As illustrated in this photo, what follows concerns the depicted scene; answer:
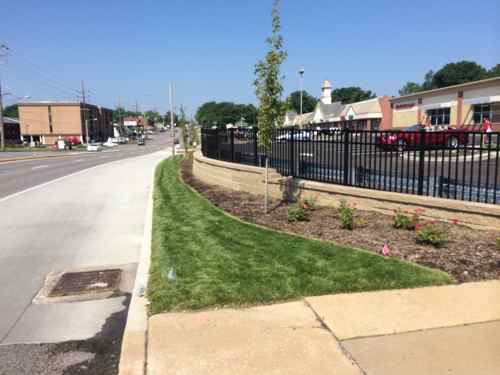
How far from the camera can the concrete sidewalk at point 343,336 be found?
3.39 metres

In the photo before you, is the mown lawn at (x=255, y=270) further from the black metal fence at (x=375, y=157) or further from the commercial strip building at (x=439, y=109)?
the commercial strip building at (x=439, y=109)

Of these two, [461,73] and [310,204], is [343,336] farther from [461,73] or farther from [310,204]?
[461,73]

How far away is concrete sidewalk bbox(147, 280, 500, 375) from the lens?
3.39 m

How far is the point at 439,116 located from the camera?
45.5m

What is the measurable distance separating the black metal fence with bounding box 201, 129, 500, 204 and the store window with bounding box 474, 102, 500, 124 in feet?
101

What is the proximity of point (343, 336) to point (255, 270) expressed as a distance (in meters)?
1.79

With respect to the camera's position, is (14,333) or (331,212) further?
(331,212)

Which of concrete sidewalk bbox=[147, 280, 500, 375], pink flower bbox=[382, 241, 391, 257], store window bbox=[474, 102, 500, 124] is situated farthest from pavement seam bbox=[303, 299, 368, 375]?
store window bbox=[474, 102, 500, 124]

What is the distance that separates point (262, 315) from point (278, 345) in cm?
58

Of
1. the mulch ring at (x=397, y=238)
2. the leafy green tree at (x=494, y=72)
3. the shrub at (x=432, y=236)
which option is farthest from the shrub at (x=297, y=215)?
the leafy green tree at (x=494, y=72)

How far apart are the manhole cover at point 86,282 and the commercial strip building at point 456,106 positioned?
109 ft

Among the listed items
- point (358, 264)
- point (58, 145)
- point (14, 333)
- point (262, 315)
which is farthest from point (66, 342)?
point (58, 145)

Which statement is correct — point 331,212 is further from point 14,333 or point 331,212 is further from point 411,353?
point 14,333

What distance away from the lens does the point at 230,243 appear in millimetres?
6723
